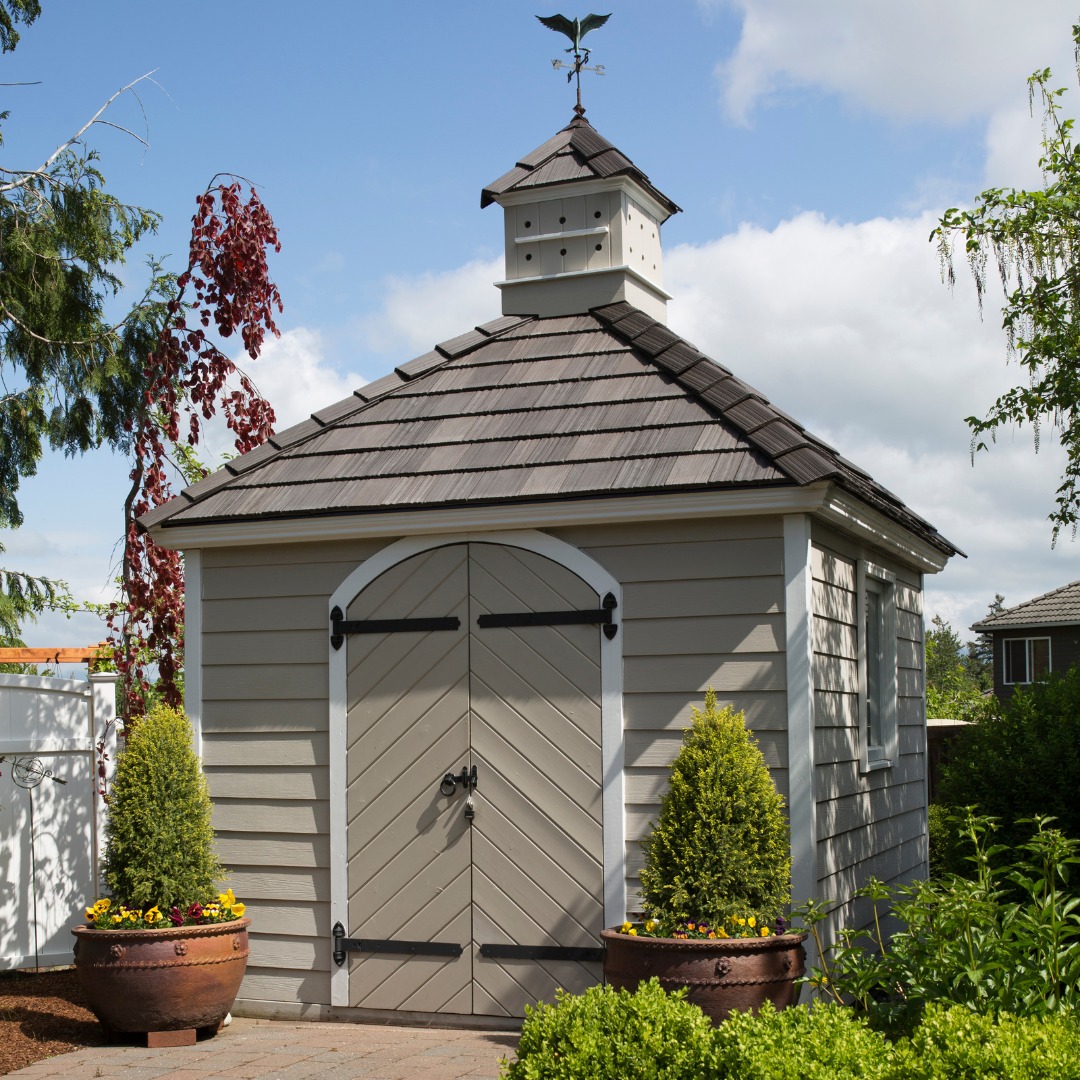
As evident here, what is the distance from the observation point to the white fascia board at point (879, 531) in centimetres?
696

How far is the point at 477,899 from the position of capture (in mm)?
7215

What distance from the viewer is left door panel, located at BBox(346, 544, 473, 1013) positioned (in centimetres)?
728

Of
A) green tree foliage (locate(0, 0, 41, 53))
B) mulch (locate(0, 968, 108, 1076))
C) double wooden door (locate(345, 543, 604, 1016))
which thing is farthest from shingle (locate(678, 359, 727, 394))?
green tree foliage (locate(0, 0, 41, 53))

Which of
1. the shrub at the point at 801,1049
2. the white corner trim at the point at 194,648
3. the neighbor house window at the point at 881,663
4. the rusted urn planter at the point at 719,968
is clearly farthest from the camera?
the neighbor house window at the point at 881,663

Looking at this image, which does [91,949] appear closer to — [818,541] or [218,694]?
[218,694]

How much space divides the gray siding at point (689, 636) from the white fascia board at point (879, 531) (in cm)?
38

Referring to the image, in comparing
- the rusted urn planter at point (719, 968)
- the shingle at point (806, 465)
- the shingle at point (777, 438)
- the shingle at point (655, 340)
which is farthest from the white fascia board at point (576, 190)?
the rusted urn planter at point (719, 968)

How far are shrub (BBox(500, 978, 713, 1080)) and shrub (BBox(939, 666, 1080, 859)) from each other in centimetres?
433

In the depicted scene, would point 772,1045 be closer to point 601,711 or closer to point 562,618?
point 601,711

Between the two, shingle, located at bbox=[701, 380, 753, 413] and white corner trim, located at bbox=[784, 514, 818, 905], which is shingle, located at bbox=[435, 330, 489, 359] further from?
white corner trim, located at bbox=[784, 514, 818, 905]

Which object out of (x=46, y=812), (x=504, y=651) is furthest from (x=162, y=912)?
(x=46, y=812)

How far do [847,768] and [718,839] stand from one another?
167cm

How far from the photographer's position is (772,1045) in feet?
13.3

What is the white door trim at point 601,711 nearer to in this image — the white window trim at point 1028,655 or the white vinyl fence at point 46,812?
the white vinyl fence at point 46,812
